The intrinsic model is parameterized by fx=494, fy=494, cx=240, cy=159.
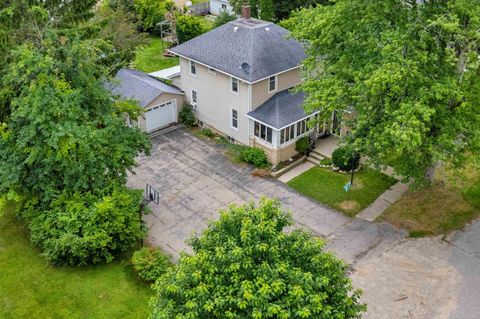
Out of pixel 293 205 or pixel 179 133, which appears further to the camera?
pixel 179 133

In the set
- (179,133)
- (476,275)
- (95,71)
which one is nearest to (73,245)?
Result: (95,71)

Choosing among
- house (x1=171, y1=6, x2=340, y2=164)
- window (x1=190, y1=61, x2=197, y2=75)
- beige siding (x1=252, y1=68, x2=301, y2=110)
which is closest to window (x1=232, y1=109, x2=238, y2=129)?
house (x1=171, y1=6, x2=340, y2=164)

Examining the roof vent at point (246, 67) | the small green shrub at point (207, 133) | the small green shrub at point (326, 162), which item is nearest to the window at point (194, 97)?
the small green shrub at point (207, 133)

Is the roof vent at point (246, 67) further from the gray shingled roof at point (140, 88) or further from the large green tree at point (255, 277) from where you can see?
the large green tree at point (255, 277)

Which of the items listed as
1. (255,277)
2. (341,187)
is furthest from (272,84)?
(255,277)

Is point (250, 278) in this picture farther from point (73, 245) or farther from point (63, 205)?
point (63, 205)

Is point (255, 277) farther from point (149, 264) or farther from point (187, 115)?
point (187, 115)
